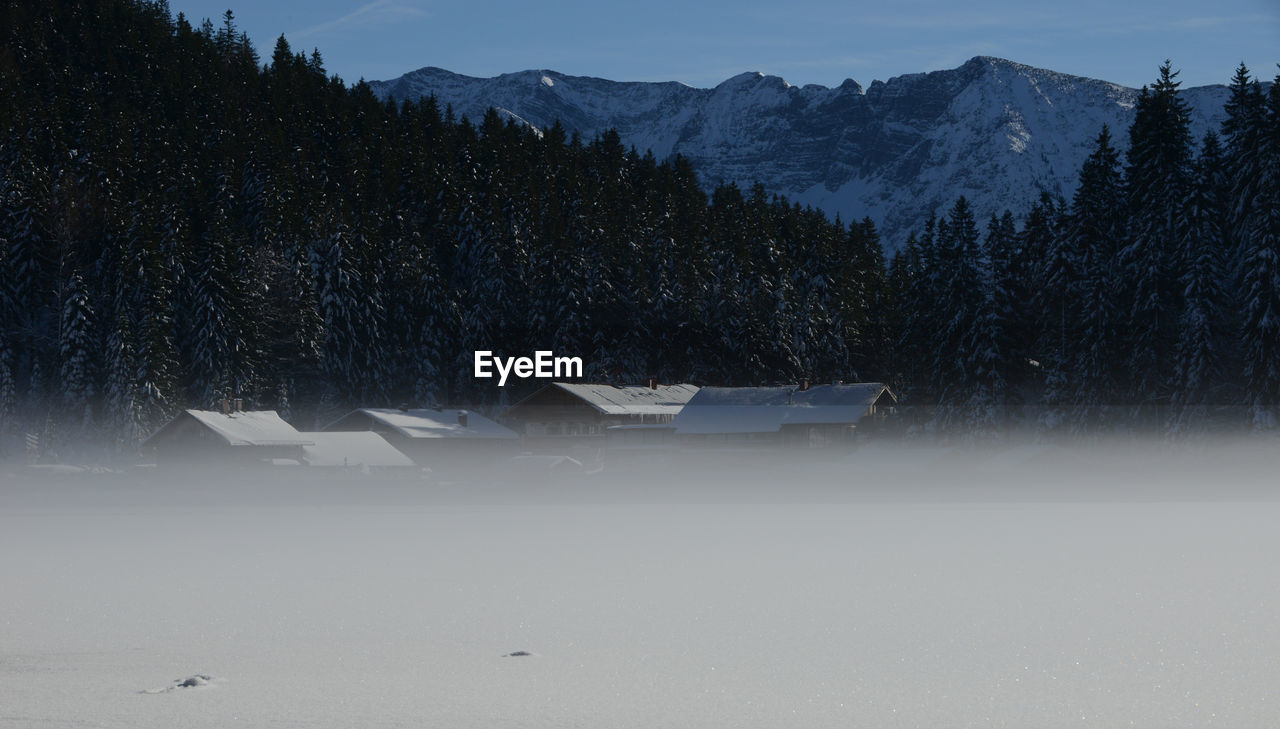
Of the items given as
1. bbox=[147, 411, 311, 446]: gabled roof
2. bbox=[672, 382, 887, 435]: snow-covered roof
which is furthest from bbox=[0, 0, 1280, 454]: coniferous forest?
bbox=[672, 382, 887, 435]: snow-covered roof

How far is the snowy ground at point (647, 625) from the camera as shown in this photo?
420 inches

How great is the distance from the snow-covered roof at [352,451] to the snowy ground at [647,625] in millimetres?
33940

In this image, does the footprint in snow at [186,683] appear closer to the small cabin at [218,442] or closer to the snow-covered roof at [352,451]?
the small cabin at [218,442]

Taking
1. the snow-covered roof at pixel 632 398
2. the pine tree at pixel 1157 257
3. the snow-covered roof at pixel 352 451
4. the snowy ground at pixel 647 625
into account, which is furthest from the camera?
the snow-covered roof at pixel 632 398

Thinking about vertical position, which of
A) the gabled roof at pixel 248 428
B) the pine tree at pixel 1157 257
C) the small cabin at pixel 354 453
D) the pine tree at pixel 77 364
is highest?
the pine tree at pixel 1157 257

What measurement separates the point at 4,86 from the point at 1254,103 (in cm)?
9042

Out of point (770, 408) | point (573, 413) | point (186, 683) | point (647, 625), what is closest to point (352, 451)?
point (573, 413)

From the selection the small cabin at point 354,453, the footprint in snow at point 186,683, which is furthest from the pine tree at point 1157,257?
the footprint in snow at point 186,683

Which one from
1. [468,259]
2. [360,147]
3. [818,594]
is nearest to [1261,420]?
[818,594]

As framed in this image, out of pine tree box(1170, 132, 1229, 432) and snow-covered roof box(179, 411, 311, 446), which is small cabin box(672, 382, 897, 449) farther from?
pine tree box(1170, 132, 1229, 432)

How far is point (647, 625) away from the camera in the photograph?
49.9 feet

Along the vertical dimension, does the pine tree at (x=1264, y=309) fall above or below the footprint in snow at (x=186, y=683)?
above

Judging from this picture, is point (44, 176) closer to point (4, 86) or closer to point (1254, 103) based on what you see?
point (4, 86)

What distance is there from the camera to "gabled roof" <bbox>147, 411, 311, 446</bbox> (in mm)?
65000
